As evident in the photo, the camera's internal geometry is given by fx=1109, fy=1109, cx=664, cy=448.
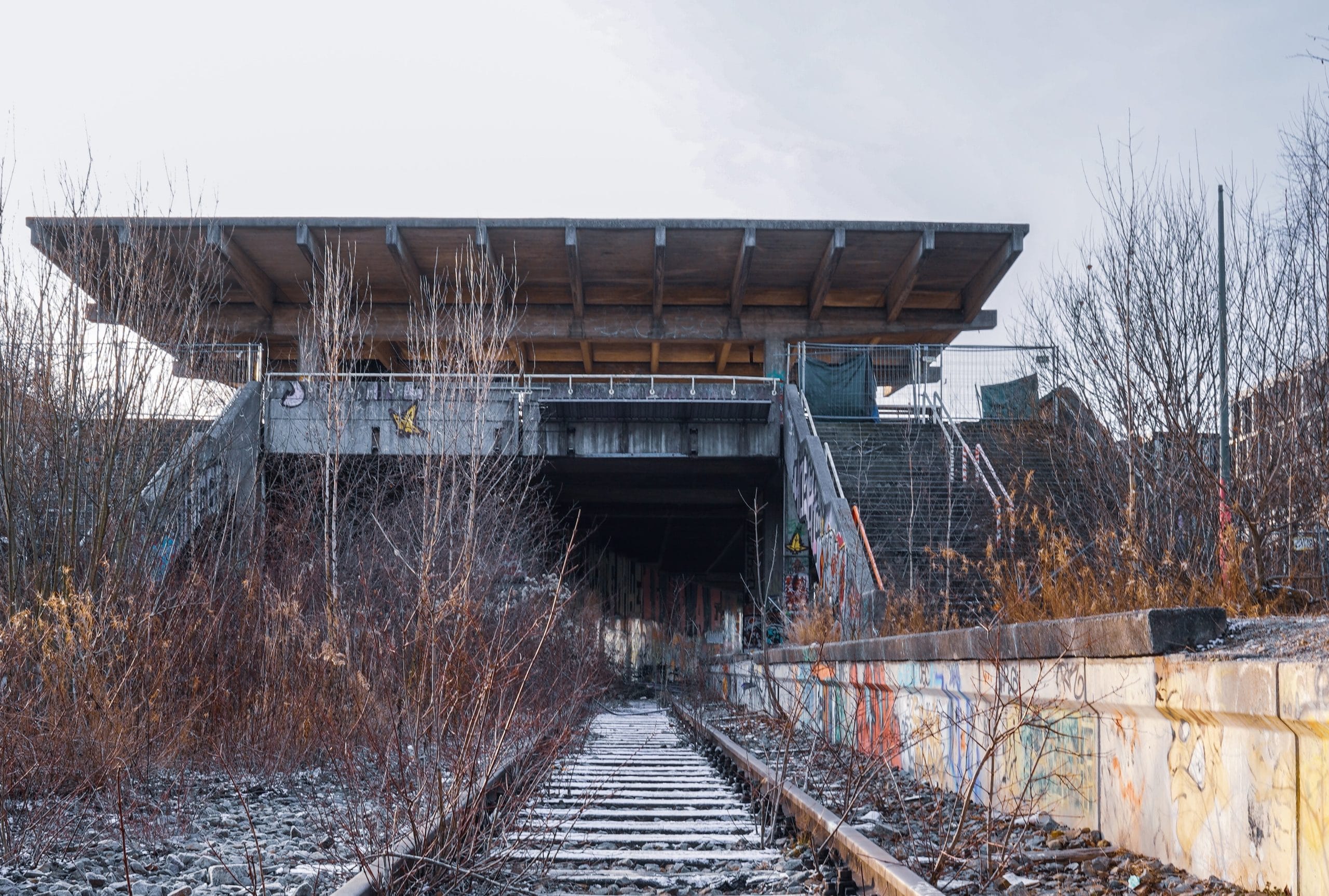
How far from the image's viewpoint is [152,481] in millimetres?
10383

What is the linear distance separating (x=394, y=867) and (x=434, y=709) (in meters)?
1.18

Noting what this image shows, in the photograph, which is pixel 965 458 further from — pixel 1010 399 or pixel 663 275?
pixel 663 275

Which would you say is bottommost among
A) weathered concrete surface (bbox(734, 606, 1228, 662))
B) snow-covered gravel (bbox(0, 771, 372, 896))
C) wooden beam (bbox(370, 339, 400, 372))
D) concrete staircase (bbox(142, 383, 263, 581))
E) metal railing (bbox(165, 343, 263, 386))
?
snow-covered gravel (bbox(0, 771, 372, 896))

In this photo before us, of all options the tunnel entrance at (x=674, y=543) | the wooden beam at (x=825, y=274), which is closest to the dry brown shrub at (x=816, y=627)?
the tunnel entrance at (x=674, y=543)

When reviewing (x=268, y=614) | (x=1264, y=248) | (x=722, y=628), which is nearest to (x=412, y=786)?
(x=268, y=614)

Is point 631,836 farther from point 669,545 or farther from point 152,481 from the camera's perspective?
point 669,545

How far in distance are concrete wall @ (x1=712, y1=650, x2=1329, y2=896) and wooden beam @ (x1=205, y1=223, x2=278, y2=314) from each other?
1028 inches

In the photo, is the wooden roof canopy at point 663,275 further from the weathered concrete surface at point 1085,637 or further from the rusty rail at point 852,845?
the weathered concrete surface at point 1085,637

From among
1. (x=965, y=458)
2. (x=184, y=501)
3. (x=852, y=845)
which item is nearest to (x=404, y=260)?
(x=965, y=458)

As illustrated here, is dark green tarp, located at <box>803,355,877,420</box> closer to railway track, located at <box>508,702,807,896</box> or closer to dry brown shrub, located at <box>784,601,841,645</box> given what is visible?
dry brown shrub, located at <box>784,601,841,645</box>

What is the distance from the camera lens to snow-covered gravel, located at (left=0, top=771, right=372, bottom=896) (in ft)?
14.1

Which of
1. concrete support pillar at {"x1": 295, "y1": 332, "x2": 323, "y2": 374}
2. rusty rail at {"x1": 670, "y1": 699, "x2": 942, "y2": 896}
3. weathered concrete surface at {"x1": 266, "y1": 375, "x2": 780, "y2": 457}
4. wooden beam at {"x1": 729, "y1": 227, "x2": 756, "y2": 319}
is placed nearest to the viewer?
rusty rail at {"x1": 670, "y1": 699, "x2": 942, "y2": 896}

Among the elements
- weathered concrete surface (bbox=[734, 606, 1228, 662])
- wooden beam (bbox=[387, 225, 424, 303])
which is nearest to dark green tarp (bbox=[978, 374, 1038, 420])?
weathered concrete surface (bbox=[734, 606, 1228, 662])

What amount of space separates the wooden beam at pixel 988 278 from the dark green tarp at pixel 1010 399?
25.8 feet
